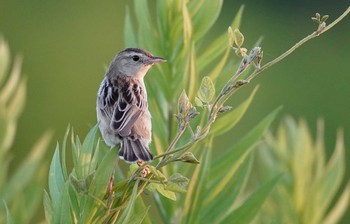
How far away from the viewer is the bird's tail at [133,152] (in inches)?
77.3

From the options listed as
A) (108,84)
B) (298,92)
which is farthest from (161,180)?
Result: (298,92)

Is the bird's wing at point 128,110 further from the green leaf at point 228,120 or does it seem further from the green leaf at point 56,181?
the green leaf at point 56,181

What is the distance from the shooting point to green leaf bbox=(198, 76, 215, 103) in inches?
66.7

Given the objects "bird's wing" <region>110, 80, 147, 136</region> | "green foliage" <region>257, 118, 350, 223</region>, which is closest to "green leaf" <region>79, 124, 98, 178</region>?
"bird's wing" <region>110, 80, 147, 136</region>

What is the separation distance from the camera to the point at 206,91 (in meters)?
1.70

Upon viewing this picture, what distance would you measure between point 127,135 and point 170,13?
1.44 feet

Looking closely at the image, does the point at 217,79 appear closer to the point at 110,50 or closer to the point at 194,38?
the point at 194,38

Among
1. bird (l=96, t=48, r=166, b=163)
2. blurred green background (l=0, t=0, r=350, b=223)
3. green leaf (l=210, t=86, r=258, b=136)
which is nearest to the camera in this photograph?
bird (l=96, t=48, r=166, b=163)

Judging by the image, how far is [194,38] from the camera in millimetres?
2484

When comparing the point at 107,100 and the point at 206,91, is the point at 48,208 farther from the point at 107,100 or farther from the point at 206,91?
the point at 107,100

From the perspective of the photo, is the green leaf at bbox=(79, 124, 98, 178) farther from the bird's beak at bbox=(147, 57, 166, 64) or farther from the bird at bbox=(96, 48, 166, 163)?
the bird's beak at bbox=(147, 57, 166, 64)

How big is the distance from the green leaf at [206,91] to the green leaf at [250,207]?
60 centimetres

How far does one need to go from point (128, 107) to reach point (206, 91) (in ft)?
2.33

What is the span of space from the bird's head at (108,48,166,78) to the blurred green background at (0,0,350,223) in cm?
651
